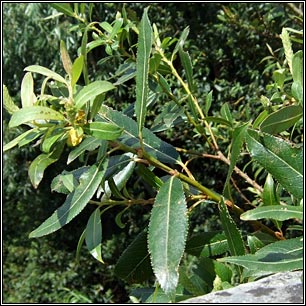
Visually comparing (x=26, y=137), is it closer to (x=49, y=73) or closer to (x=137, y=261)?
(x=49, y=73)

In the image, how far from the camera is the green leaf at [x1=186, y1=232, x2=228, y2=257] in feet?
3.60

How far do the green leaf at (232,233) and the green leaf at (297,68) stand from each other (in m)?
0.28

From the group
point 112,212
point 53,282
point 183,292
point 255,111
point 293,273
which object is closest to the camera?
point 293,273

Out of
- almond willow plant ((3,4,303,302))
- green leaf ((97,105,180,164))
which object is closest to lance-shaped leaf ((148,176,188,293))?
almond willow plant ((3,4,303,302))

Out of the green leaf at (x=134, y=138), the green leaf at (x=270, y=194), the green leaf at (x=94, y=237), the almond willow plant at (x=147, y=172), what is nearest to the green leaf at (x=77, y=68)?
the almond willow plant at (x=147, y=172)

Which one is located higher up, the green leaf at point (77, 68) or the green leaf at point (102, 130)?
the green leaf at point (77, 68)

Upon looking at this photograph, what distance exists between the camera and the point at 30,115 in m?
0.79

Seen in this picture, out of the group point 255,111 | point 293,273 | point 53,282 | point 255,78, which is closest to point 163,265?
point 293,273

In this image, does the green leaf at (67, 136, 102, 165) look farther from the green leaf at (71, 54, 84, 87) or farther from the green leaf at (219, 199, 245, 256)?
the green leaf at (219, 199, 245, 256)

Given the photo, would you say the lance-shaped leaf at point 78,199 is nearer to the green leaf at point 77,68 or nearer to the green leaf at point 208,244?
the green leaf at point 77,68

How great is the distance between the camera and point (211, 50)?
3.93 m

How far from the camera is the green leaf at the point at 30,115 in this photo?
0.78 m

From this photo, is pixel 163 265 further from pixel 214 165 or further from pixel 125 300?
pixel 125 300

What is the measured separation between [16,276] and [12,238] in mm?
320
